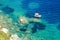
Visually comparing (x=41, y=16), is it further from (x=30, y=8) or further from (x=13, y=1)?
(x=13, y=1)

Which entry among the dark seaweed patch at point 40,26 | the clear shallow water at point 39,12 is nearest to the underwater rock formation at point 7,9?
the clear shallow water at point 39,12

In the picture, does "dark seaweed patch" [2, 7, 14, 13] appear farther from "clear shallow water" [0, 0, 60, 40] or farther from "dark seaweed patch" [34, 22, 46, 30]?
"dark seaweed patch" [34, 22, 46, 30]

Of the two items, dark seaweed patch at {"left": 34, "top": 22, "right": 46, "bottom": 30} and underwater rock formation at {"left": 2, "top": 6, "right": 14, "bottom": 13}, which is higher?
underwater rock formation at {"left": 2, "top": 6, "right": 14, "bottom": 13}

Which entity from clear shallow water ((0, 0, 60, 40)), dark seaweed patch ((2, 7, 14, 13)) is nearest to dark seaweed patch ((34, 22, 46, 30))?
clear shallow water ((0, 0, 60, 40))

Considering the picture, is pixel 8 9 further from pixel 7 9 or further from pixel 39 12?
pixel 39 12

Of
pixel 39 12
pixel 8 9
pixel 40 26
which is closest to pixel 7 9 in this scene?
pixel 8 9

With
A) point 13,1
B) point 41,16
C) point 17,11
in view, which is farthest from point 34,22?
point 13,1

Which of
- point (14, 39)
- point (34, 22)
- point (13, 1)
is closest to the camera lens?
point (14, 39)

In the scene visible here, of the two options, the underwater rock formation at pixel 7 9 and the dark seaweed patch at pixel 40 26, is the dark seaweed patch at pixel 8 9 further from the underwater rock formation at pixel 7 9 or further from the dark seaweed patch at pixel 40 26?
the dark seaweed patch at pixel 40 26
